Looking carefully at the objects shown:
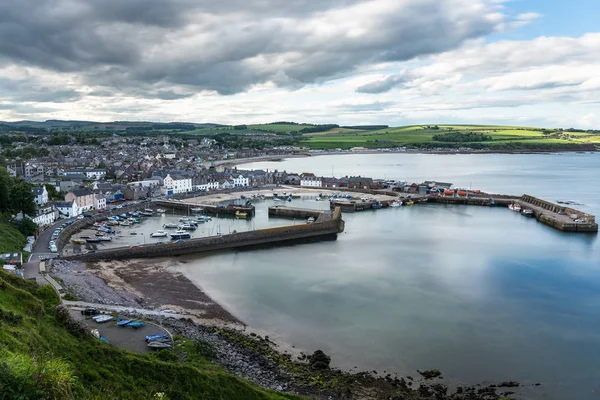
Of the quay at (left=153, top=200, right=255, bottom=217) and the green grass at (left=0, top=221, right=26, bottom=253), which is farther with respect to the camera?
the quay at (left=153, top=200, right=255, bottom=217)

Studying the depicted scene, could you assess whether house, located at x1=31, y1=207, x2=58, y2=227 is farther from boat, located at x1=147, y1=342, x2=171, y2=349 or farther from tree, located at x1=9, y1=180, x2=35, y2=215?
boat, located at x1=147, y1=342, x2=171, y2=349

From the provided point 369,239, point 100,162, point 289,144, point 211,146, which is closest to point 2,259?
point 369,239

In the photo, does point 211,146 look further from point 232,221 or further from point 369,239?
point 369,239

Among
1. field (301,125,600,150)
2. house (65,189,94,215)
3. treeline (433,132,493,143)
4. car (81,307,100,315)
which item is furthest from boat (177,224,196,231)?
treeline (433,132,493,143)

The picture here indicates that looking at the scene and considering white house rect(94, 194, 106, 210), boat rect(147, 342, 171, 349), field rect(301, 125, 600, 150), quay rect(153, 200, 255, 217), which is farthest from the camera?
field rect(301, 125, 600, 150)

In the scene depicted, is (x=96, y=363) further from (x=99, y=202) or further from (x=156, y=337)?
(x=99, y=202)

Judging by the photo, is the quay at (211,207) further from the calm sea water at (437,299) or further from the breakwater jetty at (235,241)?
the calm sea water at (437,299)

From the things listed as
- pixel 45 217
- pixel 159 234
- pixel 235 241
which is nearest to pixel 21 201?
pixel 45 217
